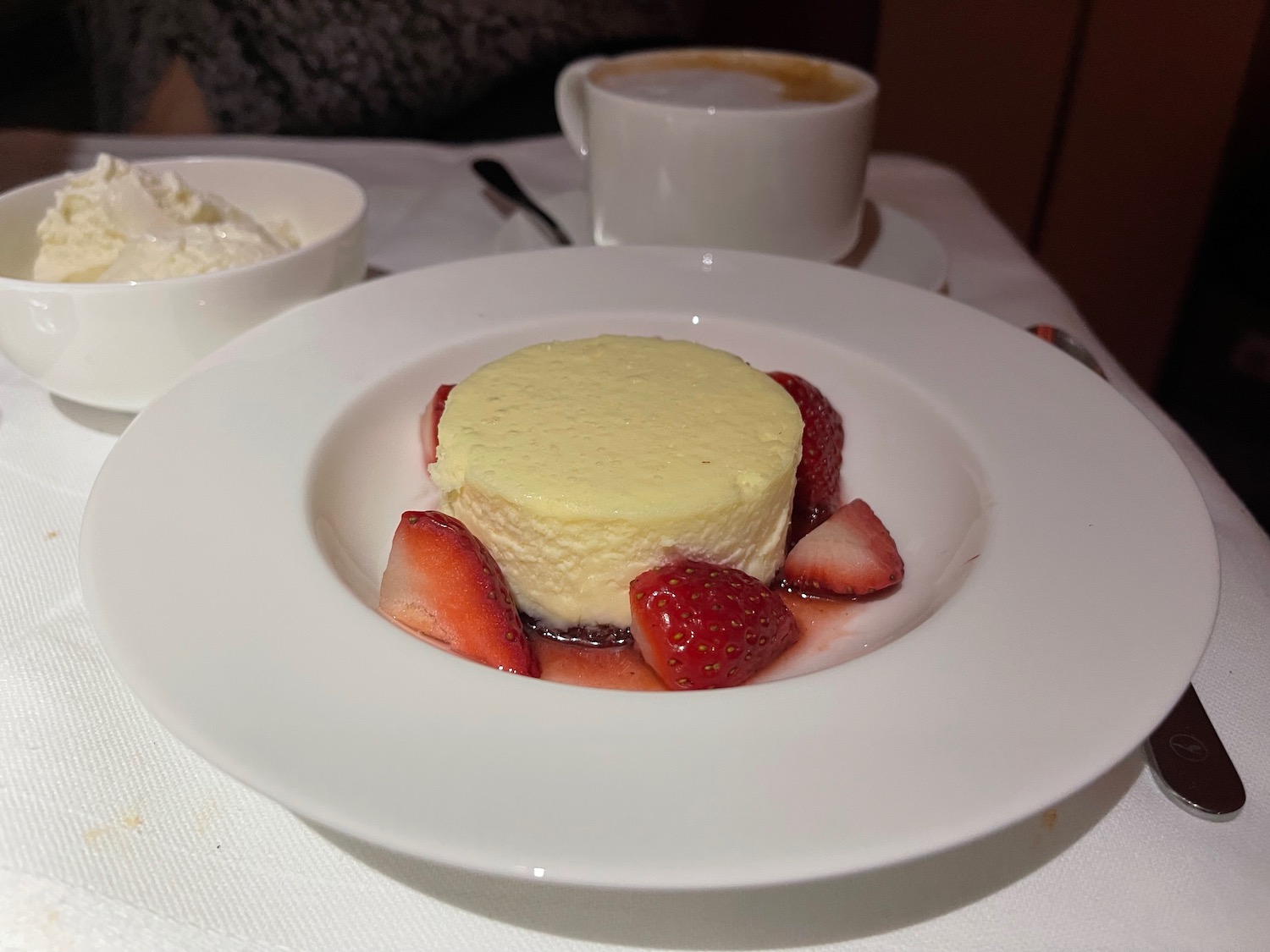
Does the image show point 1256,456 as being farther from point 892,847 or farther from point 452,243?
point 892,847

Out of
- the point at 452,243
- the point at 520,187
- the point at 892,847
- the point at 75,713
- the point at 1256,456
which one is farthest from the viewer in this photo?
the point at 1256,456

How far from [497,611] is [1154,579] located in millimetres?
563

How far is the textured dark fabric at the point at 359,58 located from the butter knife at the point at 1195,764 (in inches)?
86.4

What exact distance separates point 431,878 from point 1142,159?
3484 mm

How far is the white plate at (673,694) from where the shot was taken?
558 mm

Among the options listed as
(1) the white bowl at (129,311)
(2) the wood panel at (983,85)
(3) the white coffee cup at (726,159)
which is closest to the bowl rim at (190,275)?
(1) the white bowl at (129,311)

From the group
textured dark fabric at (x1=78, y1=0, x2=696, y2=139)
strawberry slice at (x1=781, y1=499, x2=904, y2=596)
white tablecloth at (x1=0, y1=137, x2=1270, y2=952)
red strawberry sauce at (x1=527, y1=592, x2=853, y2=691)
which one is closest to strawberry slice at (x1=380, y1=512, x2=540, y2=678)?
red strawberry sauce at (x1=527, y1=592, x2=853, y2=691)

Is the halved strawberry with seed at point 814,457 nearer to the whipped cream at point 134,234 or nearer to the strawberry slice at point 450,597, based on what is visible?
the strawberry slice at point 450,597

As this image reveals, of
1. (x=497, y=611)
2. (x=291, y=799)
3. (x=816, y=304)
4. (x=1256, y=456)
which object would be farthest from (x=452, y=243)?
(x=1256, y=456)

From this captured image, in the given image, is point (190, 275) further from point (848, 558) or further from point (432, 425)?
point (848, 558)

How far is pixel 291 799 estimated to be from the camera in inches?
21.7

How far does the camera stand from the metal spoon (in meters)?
1.66

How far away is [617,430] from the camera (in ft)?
3.34

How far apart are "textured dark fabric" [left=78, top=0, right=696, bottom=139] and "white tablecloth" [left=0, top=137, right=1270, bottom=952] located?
188 cm
